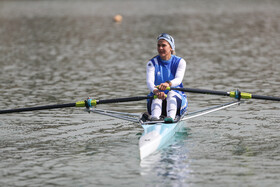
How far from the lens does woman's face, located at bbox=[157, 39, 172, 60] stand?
1165 centimetres

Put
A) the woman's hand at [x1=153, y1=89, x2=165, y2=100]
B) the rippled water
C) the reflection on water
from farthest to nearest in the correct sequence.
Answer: the woman's hand at [x1=153, y1=89, x2=165, y2=100], the rippled water, the reflection on water

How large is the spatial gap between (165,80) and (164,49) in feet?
2.20

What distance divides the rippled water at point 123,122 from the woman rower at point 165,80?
1.92ft

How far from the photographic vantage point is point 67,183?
8.71 m

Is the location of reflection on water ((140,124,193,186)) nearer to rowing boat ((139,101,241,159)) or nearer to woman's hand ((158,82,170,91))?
rowing boat ((139,101,241,159))

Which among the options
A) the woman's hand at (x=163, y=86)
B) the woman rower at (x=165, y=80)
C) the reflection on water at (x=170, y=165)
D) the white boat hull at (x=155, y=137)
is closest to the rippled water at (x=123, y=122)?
the reflection on water at (x=170, y=165)

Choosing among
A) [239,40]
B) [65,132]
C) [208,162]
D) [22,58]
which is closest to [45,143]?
[65,132]

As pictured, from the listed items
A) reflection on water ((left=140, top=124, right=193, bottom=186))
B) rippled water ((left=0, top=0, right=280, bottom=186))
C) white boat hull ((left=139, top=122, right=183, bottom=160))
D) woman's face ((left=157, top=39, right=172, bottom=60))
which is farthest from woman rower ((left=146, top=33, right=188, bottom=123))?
reflection on water ((left=140, top=124, right=193, bottom=186))

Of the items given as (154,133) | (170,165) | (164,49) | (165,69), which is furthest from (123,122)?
(170,165)

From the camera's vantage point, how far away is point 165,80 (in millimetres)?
11992

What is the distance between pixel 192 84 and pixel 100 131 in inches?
263

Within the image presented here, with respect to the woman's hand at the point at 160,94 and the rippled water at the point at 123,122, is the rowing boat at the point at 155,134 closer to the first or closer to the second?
the rippled water at the point at 123,122

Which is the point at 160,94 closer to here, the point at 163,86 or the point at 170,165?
the point at 163,86

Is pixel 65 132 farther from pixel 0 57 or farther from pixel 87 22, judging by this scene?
pixel 87 22
